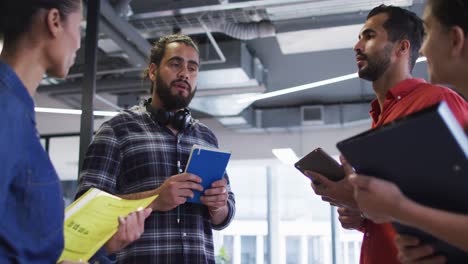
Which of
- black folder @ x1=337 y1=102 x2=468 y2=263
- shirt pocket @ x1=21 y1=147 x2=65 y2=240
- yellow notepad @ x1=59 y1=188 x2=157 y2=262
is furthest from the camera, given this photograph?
yellow notepad @ x1=59 y1=188 x2=157 y2=262

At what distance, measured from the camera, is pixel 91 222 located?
1.24m

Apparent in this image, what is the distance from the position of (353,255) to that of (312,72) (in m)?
3.56

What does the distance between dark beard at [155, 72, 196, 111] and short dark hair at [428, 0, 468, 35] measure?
3.93 ft

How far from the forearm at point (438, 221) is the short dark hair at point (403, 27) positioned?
3.96 feet

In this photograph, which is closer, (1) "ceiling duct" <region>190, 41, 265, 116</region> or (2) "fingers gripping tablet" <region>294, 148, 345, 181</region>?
(2) "fingers gripping tablet" <region>294, 148, 345, 181</region>

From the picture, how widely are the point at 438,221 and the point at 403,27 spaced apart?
130 centimetres

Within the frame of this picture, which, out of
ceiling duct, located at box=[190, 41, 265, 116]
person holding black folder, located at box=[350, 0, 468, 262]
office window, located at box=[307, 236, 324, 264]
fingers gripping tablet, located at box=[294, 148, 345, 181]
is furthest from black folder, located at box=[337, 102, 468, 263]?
office window, located at box=[307, 236, 324, 264]

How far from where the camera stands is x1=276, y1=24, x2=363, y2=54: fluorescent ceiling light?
156 inches

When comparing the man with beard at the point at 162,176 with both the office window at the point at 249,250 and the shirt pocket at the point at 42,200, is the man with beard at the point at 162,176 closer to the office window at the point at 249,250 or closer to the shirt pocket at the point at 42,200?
the shirt pocket at the point at 42,200

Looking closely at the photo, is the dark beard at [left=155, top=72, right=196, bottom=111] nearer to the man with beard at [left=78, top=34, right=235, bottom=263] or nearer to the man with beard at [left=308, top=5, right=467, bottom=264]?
the man with beard at [left=78, top=34, right=235, bottom=263]

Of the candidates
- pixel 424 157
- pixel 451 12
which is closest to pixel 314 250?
pixel 451 12

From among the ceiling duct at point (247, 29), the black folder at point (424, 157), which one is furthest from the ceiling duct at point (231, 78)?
the black folder at point (424, 157)

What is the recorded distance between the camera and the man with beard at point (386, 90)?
1384 mm

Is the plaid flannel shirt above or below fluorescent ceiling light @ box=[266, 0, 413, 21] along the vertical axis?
below
